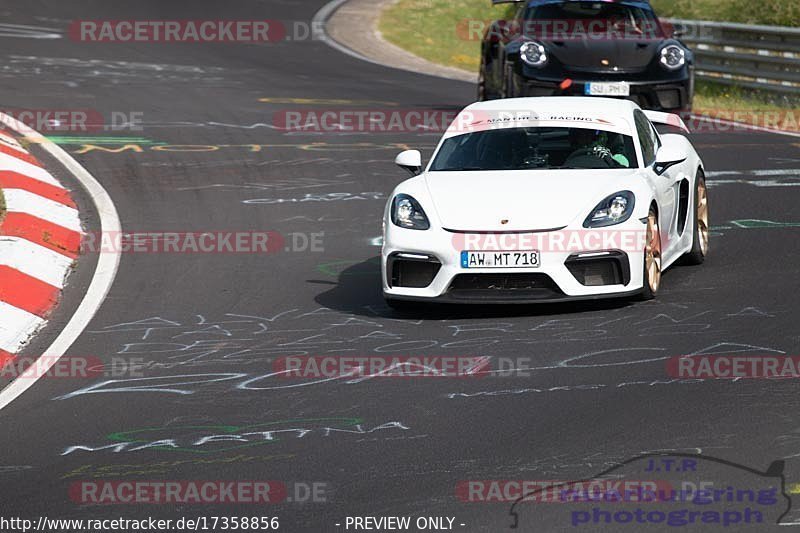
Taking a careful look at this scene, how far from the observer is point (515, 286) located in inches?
364

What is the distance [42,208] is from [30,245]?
150 centimetres

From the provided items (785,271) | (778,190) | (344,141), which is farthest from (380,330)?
(344,141)

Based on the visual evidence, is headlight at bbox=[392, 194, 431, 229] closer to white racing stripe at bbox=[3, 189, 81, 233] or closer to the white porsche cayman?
the white porsche cayman

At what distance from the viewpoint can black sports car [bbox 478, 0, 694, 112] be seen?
16859 millimetres

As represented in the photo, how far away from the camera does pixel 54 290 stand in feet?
34.2

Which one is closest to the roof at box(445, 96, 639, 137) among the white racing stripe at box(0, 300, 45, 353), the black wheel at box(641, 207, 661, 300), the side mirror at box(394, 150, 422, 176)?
the side mirror at box(394, 150, 422, 176)

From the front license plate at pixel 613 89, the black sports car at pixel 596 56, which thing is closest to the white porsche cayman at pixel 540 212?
the black sports car at pixel 596 56

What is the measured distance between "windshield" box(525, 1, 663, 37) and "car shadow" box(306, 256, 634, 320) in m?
8.12

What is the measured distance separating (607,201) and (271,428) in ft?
10.9

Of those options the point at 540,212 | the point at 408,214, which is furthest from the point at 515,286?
the point at 408,214

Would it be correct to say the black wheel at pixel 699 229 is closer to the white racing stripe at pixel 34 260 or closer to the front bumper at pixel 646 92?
the white racing stripe at pixel 34 260

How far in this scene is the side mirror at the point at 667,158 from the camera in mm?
10078

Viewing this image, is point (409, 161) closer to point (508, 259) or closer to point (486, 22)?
point (508, 259)

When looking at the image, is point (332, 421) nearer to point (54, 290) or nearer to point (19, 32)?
point (54, 290)
